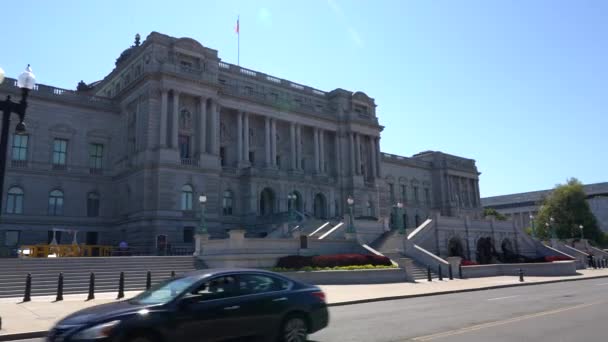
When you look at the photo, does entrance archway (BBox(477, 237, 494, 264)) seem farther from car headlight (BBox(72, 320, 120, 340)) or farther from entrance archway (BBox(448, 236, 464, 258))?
car headlight (BBox(72, 320, 120, 340))

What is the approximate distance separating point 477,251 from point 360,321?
36.6 m

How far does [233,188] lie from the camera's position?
51.5 m

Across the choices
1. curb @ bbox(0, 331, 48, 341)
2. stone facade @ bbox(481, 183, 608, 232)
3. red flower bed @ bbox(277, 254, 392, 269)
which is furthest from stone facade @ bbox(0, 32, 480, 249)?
stone facade @ bbox(481, 183, 608, 232)

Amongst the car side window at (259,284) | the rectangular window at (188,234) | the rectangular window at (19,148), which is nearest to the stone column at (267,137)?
the rectangular window at (188,234)

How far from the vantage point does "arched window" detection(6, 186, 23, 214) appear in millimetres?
42750

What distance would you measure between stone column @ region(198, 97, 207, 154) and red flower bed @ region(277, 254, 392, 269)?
2091 cm

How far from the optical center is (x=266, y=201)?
5453 cm

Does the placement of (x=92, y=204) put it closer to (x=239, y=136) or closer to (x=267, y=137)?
(x=239, y=136)

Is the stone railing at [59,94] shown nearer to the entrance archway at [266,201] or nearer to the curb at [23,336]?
the entrance archway at [266,201]

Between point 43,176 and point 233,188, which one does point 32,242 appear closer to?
point 43,176

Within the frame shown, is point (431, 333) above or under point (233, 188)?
under

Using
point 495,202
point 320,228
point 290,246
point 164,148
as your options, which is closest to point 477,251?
point 320,228

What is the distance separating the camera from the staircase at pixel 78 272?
2347 cm

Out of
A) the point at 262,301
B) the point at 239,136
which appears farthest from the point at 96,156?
the point at 262,301
